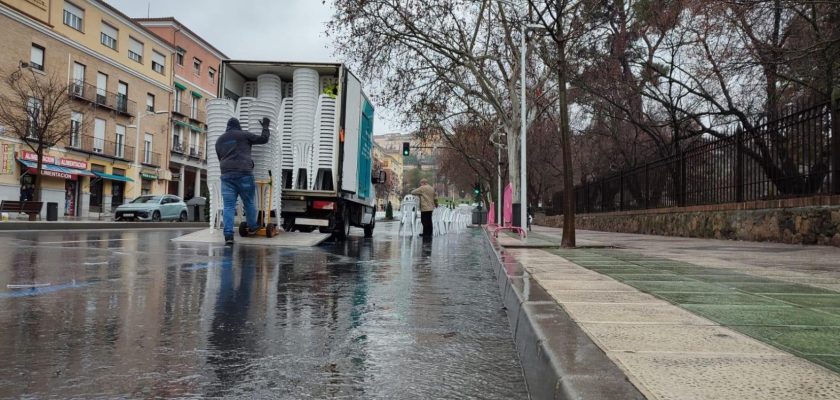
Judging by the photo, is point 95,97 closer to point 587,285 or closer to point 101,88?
point 101,88

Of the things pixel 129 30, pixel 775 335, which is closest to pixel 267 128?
pixel 775 335

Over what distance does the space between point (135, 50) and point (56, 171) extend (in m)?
11.3

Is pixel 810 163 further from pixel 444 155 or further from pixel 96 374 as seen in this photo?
pixel 444 155

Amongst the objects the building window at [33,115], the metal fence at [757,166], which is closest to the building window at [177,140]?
the building window at [33,115]

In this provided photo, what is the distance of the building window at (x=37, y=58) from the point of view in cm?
2820

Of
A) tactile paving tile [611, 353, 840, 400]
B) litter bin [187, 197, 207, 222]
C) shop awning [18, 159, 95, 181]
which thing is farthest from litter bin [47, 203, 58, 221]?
tactile paving tile [611, 353, 840, 400]

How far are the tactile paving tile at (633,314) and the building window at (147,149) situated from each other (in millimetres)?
40306

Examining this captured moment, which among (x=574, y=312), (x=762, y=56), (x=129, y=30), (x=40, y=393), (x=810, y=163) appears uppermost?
(x=129, y=30)

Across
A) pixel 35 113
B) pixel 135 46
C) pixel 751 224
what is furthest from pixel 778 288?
pixel 135 46

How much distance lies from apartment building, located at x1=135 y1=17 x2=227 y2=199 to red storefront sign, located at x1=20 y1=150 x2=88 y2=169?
8491 mm

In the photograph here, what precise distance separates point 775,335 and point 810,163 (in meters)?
8.23

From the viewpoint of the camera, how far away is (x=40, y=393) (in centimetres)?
229

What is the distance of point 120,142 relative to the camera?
36062 millimetres

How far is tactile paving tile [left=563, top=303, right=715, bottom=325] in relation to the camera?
118 inches
